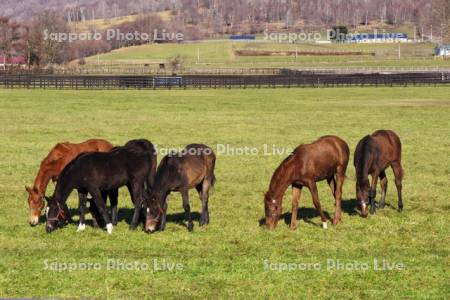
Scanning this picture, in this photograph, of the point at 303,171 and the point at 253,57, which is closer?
the point at 303,171

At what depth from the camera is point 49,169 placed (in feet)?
47.4

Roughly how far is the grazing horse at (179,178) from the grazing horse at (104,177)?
1.38ft

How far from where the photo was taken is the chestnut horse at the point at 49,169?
14.1m

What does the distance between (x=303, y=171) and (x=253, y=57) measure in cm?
14319

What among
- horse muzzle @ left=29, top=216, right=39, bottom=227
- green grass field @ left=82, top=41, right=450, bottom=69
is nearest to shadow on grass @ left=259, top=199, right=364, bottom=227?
horse muzzle @ left=29, top=216, right=39, bottom=227

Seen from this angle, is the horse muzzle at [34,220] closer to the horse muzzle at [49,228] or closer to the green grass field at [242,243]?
the green grass field at [242,243]

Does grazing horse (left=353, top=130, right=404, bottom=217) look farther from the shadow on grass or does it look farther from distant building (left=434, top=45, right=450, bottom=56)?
distant building (left=434, top=45, right=450, bottom=56)

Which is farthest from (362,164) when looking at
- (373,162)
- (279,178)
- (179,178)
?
(179,178)

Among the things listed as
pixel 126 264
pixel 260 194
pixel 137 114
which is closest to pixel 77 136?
pixel 137 114

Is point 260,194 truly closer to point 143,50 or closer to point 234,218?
point 234,218

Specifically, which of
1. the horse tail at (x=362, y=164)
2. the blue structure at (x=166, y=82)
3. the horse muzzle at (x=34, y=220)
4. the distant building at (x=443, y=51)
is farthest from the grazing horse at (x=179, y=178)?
the distant building at (x=443, y=51)

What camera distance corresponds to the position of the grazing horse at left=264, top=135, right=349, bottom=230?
13.4 meters

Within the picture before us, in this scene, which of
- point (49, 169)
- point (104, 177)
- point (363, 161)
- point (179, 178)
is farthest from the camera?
point (363, 161)

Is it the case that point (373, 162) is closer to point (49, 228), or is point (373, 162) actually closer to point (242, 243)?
point (242, 243)
